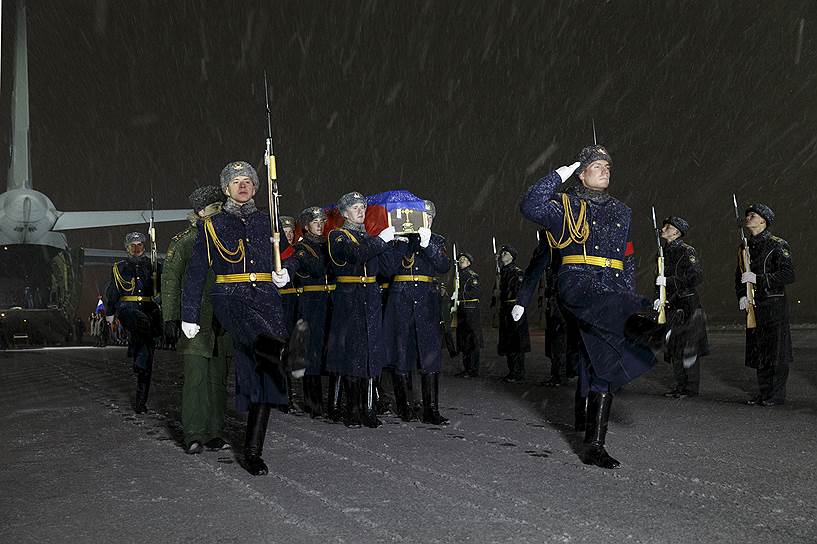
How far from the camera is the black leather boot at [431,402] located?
712 centimetres

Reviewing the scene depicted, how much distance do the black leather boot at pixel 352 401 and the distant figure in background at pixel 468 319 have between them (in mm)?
5819

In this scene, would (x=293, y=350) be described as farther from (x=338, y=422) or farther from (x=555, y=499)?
(x=338, y=422)

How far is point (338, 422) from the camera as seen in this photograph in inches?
294

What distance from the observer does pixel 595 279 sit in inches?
204

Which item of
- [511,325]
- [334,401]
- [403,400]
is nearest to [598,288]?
[403,400]

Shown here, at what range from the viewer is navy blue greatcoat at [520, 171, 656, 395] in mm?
5082

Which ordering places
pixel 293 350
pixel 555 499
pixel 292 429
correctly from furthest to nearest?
pixel 292 429, pixel 293 350, pixel 555 499

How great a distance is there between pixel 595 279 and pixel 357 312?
8.84 feet

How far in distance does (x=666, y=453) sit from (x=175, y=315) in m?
3.55

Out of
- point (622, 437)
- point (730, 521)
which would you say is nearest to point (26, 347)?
point (622, 437)

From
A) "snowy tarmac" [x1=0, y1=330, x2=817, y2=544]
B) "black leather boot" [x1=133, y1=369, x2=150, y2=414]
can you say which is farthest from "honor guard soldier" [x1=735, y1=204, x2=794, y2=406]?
"black leather boot" [x1=133, y1=369, x2=150, y2=414]

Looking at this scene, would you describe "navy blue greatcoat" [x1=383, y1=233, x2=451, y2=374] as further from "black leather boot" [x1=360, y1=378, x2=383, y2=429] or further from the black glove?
the black glove

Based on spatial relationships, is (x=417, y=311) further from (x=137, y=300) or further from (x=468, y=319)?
(x=468, y=319)

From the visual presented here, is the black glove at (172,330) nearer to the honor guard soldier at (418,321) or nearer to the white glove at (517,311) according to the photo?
the honor guard soldier at (418,321)
